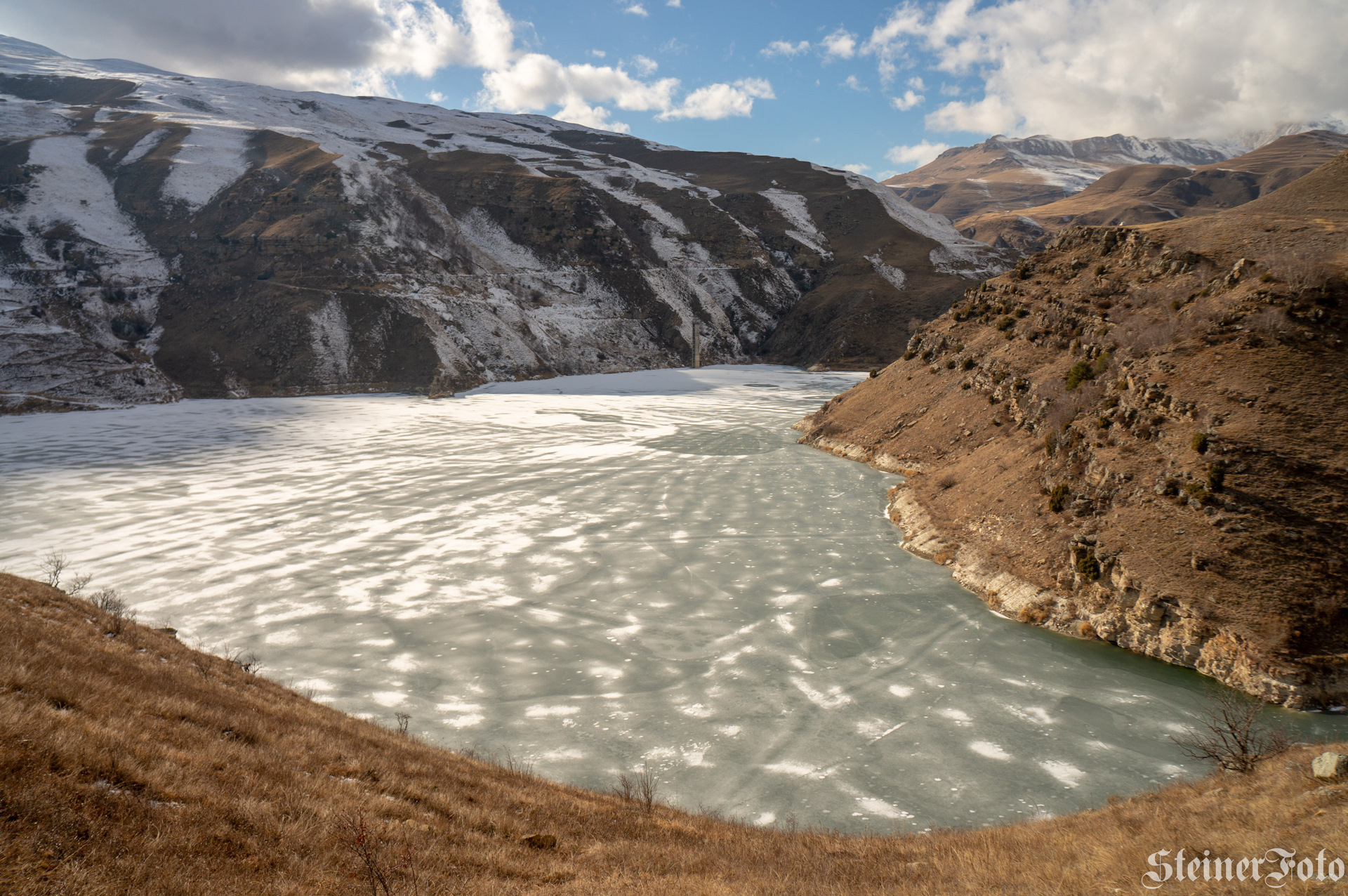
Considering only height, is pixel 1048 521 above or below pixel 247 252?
below

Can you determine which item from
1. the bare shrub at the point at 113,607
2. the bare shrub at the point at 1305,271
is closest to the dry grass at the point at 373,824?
the bare shrub at the point at 113,607

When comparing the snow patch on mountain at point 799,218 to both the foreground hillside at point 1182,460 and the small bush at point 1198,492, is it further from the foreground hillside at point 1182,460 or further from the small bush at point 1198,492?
the small bush at point 1198,492

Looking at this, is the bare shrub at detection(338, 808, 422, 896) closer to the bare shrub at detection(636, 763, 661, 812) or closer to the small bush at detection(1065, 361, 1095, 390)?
the bare shrub at detection(636, 763, 661, 812)

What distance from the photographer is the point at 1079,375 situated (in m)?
19.9

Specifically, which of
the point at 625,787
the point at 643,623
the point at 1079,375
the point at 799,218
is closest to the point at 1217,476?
the point at 1079,375

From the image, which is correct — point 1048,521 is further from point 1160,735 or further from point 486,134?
point 486,134

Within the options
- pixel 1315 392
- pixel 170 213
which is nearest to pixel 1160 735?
pixel 1315 392

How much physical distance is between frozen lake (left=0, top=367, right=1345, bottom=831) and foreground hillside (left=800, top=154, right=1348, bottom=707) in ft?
3.91

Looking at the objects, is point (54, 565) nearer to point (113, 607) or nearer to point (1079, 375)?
point (113, 607)

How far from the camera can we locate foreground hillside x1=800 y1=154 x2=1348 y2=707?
39.4ft

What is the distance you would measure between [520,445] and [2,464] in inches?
865

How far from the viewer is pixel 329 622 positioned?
14758 millimetres

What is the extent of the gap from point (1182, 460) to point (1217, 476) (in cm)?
101

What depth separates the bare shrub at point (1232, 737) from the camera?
7629 mm
